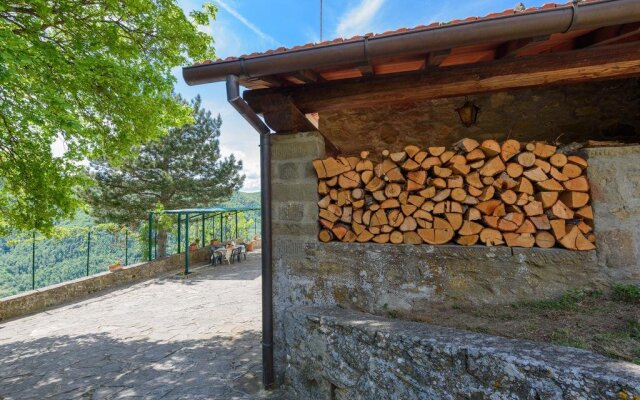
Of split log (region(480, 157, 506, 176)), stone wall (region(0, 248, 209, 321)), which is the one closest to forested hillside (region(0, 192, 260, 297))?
stone wall (region(0, 248, 209, 321))

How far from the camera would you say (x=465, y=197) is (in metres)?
2.30

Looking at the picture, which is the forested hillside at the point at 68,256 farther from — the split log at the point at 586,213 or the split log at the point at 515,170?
the split log at the point at 586,213

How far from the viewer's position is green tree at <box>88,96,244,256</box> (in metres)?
13.9

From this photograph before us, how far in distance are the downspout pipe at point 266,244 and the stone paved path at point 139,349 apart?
0.27 metres

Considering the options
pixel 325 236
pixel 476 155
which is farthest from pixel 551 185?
pixel 325 236

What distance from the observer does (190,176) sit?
15414 millimetres

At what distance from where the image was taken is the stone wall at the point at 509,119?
3.72m

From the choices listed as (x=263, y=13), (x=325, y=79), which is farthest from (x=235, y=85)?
(x=263, y=13)

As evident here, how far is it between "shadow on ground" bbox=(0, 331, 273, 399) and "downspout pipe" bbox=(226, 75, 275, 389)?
0.27 meters

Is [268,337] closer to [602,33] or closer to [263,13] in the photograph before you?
[602,33]

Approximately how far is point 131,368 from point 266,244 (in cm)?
228

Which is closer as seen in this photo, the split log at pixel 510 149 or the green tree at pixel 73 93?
the split log at pixel 510 149

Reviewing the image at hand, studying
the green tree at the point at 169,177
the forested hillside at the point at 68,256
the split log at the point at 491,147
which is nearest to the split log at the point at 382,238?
the split log at the point at 491,147

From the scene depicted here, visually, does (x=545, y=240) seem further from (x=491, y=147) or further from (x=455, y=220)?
(x=491, y=147)
